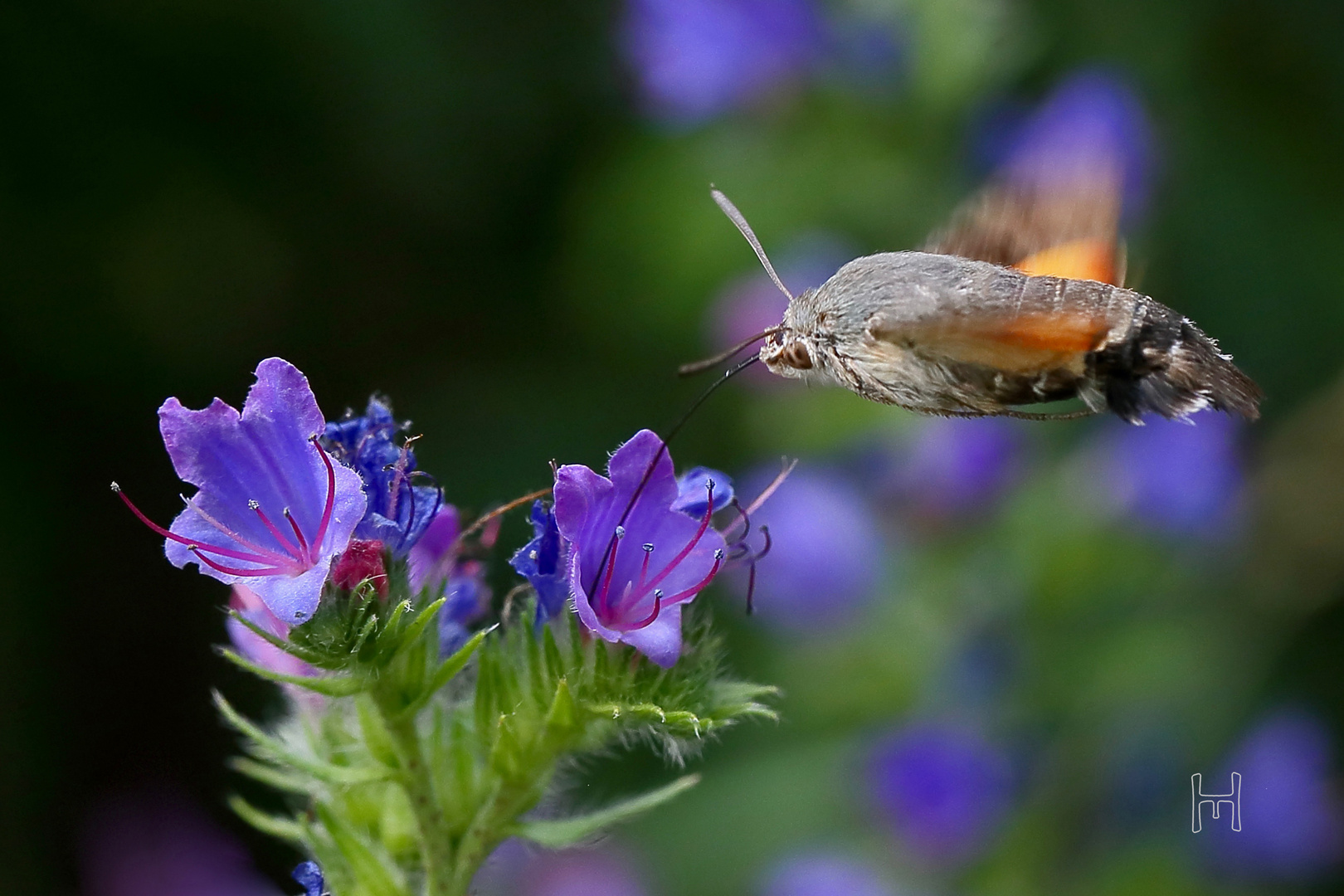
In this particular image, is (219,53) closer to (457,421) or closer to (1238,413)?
(457,421)

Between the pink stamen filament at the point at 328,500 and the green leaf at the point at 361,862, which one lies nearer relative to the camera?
the pink stamen filament at the point at 328,500

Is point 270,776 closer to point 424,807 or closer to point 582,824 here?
point 424,807

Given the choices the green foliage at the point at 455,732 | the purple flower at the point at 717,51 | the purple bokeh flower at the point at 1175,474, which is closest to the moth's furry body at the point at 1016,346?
the green foliage at the point at 455,732

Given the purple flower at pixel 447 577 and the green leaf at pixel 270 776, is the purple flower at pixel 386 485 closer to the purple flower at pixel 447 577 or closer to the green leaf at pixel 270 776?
the purple flower at pixel 447 577

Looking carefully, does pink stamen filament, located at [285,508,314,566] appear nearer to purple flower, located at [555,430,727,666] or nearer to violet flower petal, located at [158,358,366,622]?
violet flower petal, located at [158,358,366,622]

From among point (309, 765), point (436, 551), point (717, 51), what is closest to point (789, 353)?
point (436, 551)

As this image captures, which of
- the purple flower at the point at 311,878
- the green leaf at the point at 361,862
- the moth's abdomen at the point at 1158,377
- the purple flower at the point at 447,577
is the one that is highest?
the moth's abdomen at the point at 1158,377

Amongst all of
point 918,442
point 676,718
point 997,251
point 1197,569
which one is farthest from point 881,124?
point 676,718
